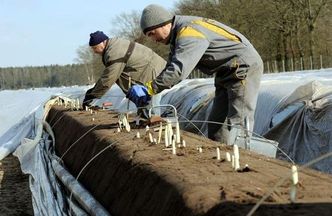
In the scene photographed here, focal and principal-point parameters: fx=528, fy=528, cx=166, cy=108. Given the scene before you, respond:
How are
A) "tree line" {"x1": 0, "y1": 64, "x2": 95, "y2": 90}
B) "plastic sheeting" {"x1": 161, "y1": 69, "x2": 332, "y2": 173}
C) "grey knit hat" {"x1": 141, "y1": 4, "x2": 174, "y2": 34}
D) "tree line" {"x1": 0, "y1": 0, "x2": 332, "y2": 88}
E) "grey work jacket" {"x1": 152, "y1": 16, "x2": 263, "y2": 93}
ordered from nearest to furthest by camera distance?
"grey work jacket" {"x1": 152, "y1": 16, "x2": 263, "y2": 93} < "grey knit hat" {"x1": 141, "y1": 4, "x2": 174, "y2": 34} < "plastic sheeting" {"x1": 161, "y1": 69, "x2": 332, "y2": 173} < "tree line" {"x1": 0, "y1": 0, "x2": 332, "y2": 88} < "tree line" {"x1": 0, "y1": 64, "x2": 95, "y2": 90}

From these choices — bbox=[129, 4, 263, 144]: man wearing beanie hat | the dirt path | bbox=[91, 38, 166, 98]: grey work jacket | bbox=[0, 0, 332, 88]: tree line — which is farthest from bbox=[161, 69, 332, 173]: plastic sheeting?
bbox=[0, 0, 332, 88]: tree line

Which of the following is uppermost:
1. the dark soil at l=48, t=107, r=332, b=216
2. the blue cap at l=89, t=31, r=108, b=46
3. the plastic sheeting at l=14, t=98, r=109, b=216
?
the blue cap at l=89, t=31, r=108, b=46

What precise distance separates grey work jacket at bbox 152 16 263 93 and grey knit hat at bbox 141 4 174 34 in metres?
0.11

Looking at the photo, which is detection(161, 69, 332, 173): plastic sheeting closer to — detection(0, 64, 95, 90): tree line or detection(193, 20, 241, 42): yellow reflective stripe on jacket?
detection(193, 20, 241, 42): yellow reflective stripe on jacket

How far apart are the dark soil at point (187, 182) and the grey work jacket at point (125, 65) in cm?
182

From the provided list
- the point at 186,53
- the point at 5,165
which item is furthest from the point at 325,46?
the point at 186,53

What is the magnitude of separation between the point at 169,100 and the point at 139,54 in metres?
4.53

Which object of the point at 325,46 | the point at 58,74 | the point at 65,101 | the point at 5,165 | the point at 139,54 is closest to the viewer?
the point at 139,54

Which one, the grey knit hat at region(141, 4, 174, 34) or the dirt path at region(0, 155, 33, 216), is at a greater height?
the grey knit hat at region(141, 4, 174, 34)

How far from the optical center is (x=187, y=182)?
8.50 ft

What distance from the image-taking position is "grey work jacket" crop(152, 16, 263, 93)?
13.5ft

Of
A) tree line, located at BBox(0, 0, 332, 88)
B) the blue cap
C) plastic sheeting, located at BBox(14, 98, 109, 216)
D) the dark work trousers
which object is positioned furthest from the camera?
tree line, located at BBox(0, 0, 332, 88)

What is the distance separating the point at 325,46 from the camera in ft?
115

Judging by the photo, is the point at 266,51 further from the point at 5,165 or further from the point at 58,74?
the point at 58,74
